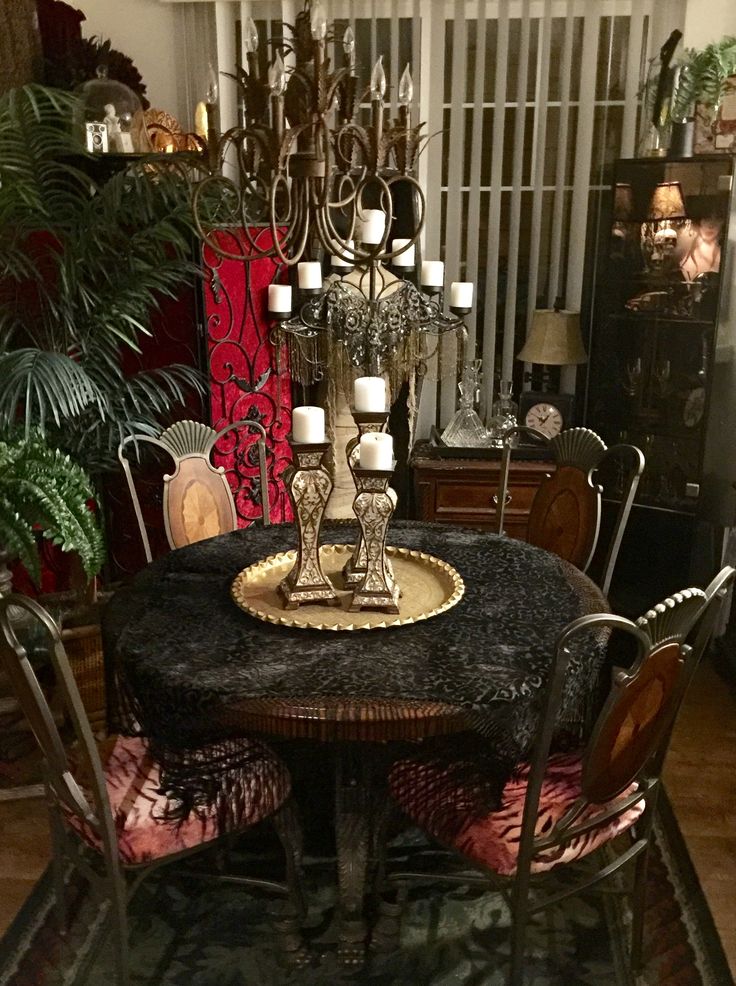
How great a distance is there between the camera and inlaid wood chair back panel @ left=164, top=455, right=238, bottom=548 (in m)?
2.70

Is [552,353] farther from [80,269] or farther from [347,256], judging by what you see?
[80,269]

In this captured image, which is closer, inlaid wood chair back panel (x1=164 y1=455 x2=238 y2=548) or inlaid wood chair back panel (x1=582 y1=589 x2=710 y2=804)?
inlaid wood chair back panel (x1=582 y1=589 x2=710 y2=804)

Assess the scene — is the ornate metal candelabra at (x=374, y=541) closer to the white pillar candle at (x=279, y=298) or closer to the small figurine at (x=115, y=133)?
the white pillar candle at (x=279, y=298)

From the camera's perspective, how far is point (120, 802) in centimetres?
179

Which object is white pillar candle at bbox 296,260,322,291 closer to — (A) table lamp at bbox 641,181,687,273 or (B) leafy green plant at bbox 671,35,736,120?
(A) table lamp at bbox 641,181,687,273

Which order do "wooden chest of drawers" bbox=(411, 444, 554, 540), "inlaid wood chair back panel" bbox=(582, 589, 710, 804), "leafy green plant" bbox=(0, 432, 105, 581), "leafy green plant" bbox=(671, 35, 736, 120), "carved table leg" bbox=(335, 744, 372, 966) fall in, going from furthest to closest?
"wooden chest of drawers" bbox=(411, 444, 554, 540) < "leafy green plant" bbox=(671, 35, 736, 120) < "leafy green plant" bbox=(0, 432, 105, 581) < "carved table leg" bbox=(335, 744, 372, 966) < "inlaid wood chair back panel" bbox=(582, 589, 710, 804)

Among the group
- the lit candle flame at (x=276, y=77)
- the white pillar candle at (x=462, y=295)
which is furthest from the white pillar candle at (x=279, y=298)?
the lit candle flame at (x=276, y=77)

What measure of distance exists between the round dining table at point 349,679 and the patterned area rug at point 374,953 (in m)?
0.14

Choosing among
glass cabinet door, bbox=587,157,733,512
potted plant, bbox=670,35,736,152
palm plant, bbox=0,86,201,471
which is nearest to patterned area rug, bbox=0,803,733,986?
palm plant, bbox=0,86,201,471

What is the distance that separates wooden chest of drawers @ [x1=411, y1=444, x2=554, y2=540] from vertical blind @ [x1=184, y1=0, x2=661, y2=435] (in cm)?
40

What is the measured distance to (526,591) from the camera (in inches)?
85.1

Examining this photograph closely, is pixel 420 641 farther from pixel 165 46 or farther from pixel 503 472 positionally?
pixel 165 46

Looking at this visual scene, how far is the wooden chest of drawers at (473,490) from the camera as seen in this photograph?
362cm

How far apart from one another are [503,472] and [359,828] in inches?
53.6
